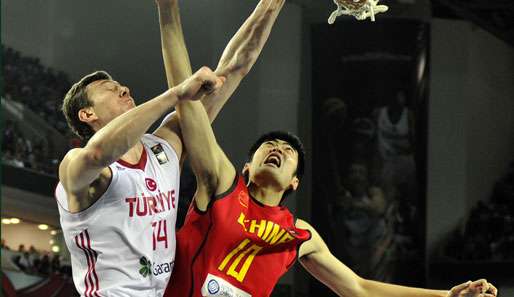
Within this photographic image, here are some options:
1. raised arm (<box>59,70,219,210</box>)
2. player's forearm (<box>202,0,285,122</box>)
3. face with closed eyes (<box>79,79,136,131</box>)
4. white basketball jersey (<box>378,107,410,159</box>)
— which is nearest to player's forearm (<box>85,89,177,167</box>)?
raised arm (<box>59,70,219,210</box>)

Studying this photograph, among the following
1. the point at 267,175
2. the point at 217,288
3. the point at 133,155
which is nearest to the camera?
the point at 133,155

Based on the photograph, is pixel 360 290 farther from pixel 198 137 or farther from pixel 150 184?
pixel 150 184

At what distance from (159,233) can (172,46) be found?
62cm

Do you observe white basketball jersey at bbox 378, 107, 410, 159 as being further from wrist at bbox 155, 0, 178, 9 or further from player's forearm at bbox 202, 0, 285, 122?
wrist at bbox 155, 0, 178, 9

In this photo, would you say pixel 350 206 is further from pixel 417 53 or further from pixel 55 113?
pixel 55 113

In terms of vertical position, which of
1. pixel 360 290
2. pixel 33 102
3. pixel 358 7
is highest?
pixel 358 7

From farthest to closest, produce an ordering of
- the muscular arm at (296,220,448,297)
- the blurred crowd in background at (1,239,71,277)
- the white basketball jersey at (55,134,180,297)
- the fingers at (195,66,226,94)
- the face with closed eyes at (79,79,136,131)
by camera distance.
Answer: the blurred crowd in background at (1,239,71,277) → the muscular arm at (296,220,448,297) → the face with closed eyes at (79,79,136,131) → the white basketball jersey at (55,134,180,297) → the fingers at (195,66,226,94)

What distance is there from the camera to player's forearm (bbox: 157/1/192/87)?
278 cm

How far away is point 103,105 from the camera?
103 inches

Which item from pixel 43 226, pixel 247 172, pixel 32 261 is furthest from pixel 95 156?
pixel 32 261

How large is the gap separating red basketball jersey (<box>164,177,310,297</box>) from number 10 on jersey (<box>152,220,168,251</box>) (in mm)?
247

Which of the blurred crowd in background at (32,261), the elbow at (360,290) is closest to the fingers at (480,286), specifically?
the elbow at (360,290)

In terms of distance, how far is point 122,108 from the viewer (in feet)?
8.65

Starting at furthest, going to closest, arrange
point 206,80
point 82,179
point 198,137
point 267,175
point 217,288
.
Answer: point 267,175
point 217,288
point 198,137
point 82,179
point 206,80
